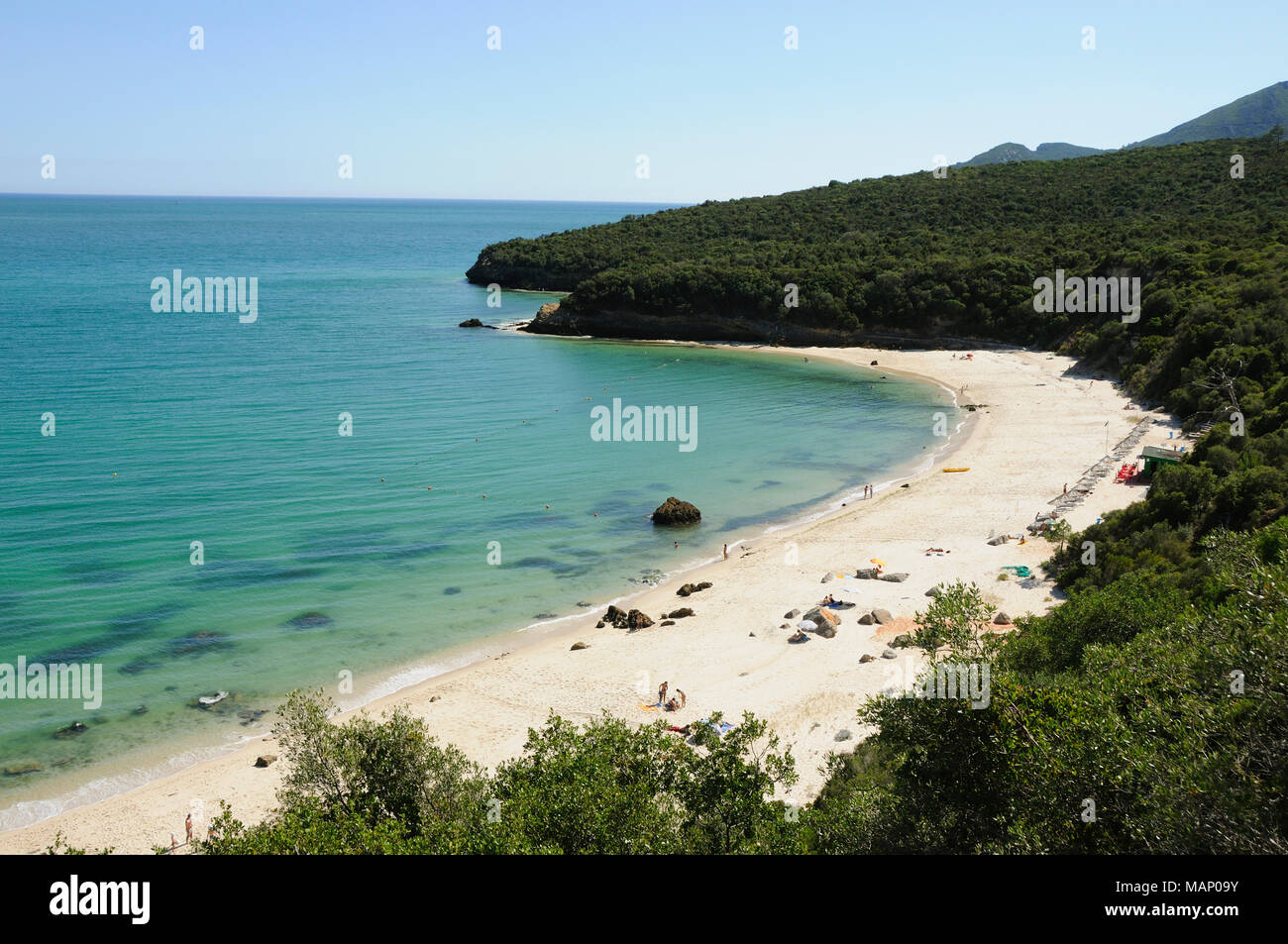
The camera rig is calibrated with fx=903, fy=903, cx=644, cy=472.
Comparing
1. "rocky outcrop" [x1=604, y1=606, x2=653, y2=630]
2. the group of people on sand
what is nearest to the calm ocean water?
"rocky outcrop" [x1=604, y1=606, x2=653, y2=630]

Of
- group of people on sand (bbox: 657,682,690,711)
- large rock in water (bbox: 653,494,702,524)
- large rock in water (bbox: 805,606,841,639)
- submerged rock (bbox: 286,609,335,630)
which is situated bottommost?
group of people on sand (bbox: 657,682,690,711)

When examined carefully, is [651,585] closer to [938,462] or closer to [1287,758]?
Answer: [938,462]

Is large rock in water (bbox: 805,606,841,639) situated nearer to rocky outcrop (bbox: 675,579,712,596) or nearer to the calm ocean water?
rocky outcrop (bbox: 675,579,712,596)

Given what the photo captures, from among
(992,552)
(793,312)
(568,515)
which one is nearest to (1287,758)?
(992,552)

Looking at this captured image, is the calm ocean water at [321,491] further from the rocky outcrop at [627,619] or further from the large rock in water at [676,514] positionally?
the rocky outcrop at [627,619]

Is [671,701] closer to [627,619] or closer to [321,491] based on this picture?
[627,619]

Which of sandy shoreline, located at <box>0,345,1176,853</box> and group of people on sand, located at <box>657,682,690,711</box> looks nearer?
sandy shoreline, located at <box>0,345,1176,853</box>

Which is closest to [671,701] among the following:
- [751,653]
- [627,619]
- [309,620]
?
[751,653]
